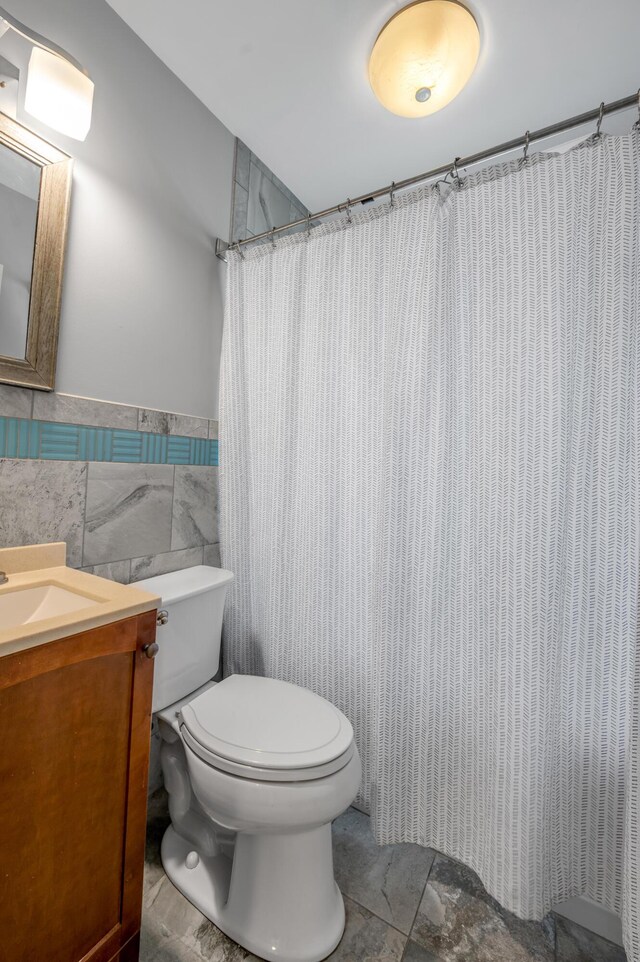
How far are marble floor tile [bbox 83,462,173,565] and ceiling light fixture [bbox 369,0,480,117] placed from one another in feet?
4.51

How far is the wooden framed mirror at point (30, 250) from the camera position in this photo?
98 cm

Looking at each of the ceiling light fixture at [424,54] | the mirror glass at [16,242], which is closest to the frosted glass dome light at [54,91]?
the mirror glass at [16,242]

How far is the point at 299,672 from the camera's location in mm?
1453

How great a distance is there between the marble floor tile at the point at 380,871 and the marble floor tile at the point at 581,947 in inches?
13.8

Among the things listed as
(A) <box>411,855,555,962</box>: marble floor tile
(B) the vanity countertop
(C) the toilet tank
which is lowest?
(A) <box>411,855,555,962</box>: marble floor tile

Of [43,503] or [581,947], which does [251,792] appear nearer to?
[43,503]

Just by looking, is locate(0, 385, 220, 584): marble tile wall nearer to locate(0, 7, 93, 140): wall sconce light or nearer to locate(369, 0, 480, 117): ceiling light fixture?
locate(0, 7, 93, 140): wall sconce light

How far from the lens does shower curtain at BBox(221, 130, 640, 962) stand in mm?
994

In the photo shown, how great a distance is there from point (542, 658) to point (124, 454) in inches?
51.2

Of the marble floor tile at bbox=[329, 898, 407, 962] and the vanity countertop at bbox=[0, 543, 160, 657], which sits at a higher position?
the vanity countertop at bbox=[0, 543, 160, 657]

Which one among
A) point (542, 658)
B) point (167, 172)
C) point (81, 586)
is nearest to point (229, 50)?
point (167, 172)

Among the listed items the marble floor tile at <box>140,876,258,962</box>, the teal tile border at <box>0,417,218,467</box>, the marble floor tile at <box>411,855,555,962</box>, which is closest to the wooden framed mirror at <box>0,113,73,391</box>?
the teal tile border at <box>0,417,218,467</box>

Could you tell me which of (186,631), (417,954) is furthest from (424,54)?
(417,954)

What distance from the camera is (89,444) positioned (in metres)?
1.17
